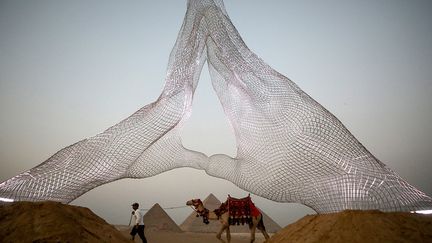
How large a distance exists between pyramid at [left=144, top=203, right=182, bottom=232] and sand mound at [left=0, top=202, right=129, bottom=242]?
33213mm

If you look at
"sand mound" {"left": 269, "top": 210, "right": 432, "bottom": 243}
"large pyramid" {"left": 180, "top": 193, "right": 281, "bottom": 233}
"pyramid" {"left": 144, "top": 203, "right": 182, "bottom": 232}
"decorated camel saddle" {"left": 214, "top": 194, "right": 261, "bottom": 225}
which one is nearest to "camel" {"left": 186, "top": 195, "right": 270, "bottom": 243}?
"decorated camel saddle" {"left": 214, "top": 194, "right": 261, "bottom": 225}

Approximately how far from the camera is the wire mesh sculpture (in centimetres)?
657

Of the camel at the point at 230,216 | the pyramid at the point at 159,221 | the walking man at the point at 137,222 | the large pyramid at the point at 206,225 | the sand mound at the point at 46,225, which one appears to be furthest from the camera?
the large pyramid at the point at 206,225

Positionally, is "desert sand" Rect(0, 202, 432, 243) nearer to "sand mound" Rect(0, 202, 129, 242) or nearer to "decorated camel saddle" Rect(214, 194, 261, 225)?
"sand mound" Rect(0, 202, 129, 242)

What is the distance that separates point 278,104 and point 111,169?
4.64 metres

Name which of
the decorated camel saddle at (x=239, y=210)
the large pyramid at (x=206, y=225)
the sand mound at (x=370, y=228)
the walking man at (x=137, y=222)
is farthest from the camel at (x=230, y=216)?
the large pyramid at (x=206, y=225)

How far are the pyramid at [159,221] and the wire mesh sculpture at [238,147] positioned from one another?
1202 inches

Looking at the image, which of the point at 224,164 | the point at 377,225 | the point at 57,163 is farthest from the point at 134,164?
the point at 377,225

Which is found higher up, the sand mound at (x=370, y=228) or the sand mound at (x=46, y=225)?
the sand mound at (x=370, y=228)

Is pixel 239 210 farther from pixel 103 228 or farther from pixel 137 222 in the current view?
pixel 103 228

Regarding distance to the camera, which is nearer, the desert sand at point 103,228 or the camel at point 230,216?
the desert sand at point 103,228

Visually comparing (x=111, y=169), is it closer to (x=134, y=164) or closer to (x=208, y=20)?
(x=134, y=164)

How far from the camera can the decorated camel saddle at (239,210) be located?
10.2m

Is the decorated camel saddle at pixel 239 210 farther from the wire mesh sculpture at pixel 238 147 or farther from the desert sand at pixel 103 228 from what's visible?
the desert sand at pixel 103 228
